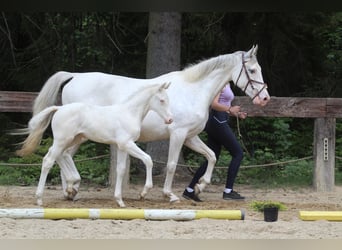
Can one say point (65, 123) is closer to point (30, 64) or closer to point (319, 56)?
point (30, 64)

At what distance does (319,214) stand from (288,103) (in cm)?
312

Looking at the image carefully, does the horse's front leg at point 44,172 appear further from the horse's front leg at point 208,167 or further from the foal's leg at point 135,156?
the horse's front leg at point 208,167

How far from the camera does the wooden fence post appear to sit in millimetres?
7961

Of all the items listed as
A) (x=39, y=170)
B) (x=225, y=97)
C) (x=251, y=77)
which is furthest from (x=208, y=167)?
(x=39, y=170)

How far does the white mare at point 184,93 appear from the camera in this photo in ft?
21.7

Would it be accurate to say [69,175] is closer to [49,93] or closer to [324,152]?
[49,93]

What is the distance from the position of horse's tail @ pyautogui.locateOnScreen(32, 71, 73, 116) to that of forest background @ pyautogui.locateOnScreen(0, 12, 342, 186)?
4149 millimetres

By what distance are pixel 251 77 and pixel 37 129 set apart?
2.56 m

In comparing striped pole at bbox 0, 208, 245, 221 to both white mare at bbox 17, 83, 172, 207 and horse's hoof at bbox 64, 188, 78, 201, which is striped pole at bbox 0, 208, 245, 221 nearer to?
white mare at bbox 17, 83, 172, 207

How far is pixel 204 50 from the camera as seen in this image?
40.3 ft

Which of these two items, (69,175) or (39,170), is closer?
(69,175)

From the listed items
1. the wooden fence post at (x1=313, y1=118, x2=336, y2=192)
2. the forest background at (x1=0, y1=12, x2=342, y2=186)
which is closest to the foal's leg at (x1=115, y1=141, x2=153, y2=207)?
the wooden fence post at (x1=313, y1=118, x2=336, y2=192)

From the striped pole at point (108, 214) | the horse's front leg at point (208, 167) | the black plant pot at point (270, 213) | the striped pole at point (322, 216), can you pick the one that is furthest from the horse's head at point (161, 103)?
the striped pole at point (322, 216)

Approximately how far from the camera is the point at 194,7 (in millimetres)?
1458
